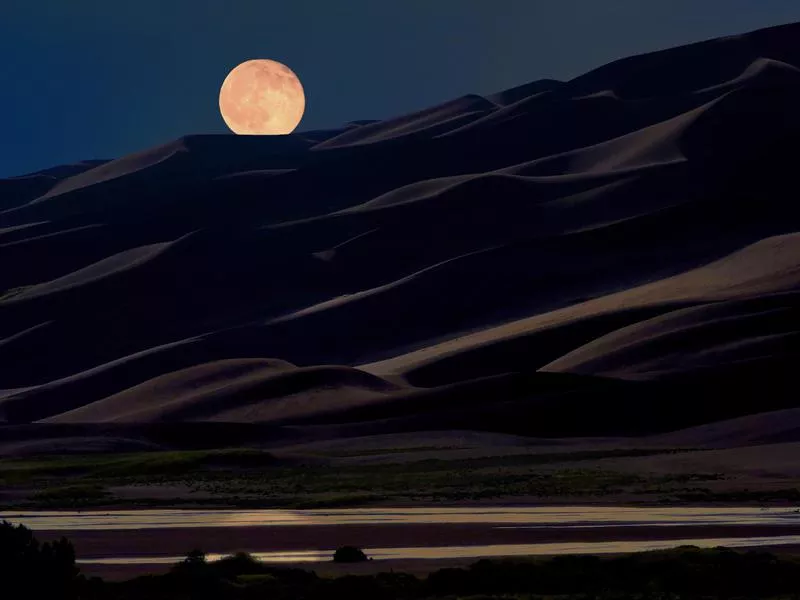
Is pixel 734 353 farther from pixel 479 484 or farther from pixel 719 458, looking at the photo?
pixel 479 484

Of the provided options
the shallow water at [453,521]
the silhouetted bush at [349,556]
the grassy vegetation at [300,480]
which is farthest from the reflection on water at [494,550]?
the grassy vegetation at [300,480]

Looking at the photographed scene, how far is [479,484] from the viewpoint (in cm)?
8081

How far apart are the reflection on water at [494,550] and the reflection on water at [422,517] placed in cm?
680

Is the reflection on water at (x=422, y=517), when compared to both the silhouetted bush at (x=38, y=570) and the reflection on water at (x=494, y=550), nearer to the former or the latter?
the reflection on water at (x=494, y=550)

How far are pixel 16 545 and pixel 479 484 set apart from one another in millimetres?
50583

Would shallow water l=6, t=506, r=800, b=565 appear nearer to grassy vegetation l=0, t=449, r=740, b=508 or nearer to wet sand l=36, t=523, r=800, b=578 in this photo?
Result: wet sand l=36, t=523, r=800, b=578

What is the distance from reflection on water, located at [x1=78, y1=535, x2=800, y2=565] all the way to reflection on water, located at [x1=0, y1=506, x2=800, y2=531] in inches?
268

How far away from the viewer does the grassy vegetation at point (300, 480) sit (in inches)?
2921

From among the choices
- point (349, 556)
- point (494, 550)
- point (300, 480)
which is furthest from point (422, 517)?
point (300, 480)

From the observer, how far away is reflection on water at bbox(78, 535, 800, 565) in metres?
43.3

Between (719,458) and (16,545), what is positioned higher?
(16,545)

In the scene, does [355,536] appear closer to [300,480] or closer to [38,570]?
[38,570]

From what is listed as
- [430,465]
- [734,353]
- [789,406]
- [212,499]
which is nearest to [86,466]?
[430,465]

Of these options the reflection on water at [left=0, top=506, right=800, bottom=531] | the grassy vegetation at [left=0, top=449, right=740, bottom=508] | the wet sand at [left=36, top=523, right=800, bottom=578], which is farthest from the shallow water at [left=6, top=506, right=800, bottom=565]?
the grassy vegetation at [left=0, top=449, right=740, bottom=508]
